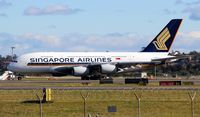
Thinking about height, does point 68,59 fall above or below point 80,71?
above

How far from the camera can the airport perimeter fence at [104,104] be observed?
41.9m

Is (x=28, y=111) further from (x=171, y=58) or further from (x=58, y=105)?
(x=171, y=58)

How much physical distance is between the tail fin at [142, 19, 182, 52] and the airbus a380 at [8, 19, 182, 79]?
1173mm

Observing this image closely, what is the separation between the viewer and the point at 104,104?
47.7 meters

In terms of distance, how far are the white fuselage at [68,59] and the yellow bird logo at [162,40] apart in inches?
87.1

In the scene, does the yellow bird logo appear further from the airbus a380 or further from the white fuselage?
the white fuselage

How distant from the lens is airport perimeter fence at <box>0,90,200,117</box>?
4194 centimetres

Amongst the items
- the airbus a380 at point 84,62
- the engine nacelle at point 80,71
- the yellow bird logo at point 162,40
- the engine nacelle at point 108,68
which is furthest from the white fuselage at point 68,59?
the yellow bird logo at point 162,40

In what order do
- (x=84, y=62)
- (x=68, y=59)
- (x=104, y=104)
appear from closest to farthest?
(x=104, y=104)
(x=68, y=59)
(x=84, y=62)

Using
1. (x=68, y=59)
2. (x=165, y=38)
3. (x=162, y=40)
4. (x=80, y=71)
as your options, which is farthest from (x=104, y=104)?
(x=165, y=38)

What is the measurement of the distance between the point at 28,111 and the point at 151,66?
5919 cm

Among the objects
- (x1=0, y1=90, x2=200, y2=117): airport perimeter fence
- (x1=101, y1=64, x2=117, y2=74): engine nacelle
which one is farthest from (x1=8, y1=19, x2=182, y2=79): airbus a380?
(x1=0, y1=90, x2=200, y2=117): airport perimeter fence

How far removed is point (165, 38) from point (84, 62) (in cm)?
1502

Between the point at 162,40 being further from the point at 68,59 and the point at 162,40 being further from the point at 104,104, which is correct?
the point at 104,104
